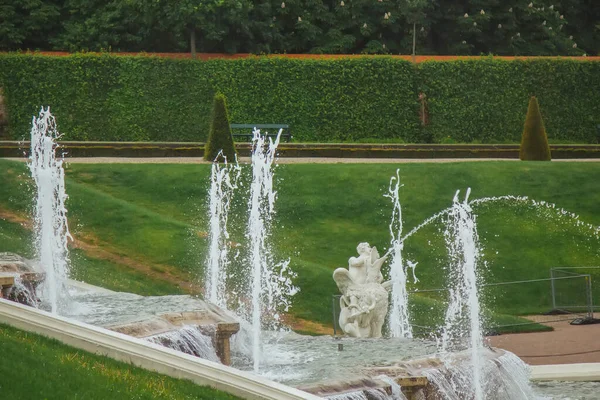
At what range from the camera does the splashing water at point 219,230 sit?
84.1ft

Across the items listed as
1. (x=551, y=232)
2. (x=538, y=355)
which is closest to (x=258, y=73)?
(x=551, y=232)

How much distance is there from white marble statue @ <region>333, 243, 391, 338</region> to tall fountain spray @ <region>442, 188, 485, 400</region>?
1186 mm

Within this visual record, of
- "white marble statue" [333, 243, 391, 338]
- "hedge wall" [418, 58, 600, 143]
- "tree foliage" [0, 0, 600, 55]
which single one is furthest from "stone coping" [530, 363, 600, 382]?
"tree foliage" [0, 0, 600, 55]

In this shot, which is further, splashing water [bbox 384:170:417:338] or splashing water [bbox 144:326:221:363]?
splashing water [bbox 384:170:417:338]

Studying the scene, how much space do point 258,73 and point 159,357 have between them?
94.5 ft

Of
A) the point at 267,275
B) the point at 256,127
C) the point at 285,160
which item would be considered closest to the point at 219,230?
the point at 267,275

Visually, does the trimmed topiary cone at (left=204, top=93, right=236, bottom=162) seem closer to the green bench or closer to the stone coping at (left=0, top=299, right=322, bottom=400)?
the green bench

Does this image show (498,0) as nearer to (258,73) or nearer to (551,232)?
(258,73)

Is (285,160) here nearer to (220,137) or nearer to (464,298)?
(220,137)

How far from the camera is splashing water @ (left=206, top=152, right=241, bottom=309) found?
25.6m

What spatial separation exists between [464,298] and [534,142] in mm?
10457

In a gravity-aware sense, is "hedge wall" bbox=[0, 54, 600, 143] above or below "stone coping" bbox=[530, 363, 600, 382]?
above

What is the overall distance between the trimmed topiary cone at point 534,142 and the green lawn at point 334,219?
1.42 meters

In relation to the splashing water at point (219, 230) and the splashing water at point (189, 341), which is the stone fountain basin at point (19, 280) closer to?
the splashing water at point (189, 341)
